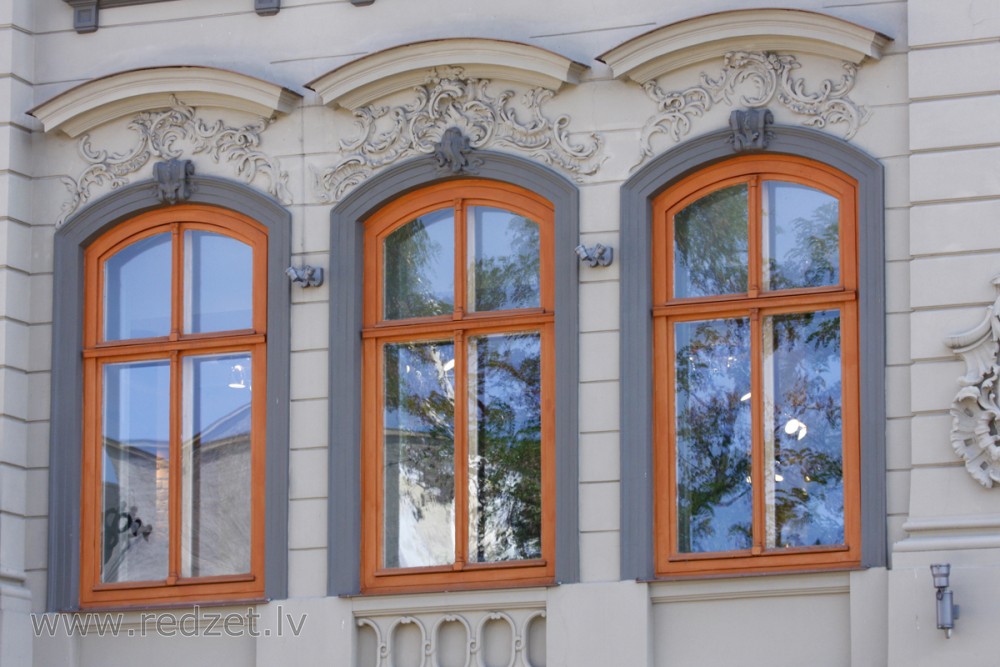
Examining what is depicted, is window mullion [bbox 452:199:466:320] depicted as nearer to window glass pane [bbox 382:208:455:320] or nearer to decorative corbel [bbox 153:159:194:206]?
window glass pane [bbox 382:208:455:320]

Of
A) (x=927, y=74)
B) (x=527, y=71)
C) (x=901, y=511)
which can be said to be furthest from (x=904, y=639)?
(x=527, y=71)

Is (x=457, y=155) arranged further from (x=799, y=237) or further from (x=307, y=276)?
(x=799, y=237)

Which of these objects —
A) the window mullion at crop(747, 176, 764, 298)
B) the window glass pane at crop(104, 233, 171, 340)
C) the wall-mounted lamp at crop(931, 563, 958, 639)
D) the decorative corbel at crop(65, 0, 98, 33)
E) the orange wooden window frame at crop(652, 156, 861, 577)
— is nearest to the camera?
the wall-mounted lamp at crop(931, 563, 958, 639)

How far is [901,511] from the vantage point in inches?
611

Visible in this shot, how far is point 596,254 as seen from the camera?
16.5 m

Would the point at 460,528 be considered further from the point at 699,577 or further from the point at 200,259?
the point at 200,259

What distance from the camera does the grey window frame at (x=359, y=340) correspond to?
16375 mm

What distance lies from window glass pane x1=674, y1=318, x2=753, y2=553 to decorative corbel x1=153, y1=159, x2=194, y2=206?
3791 millimetres

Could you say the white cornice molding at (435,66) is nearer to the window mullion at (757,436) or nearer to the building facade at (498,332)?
the building facade at (498,332)

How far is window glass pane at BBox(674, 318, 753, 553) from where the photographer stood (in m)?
16.1

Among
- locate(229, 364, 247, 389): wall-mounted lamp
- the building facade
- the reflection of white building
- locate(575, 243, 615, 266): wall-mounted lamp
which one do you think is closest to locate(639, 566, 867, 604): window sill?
the building facade

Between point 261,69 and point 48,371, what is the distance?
8.83 feet

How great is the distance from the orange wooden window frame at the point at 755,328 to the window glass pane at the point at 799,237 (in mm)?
57

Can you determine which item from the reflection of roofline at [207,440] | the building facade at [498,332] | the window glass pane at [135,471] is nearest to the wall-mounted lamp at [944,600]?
the building facade at [498,332]
